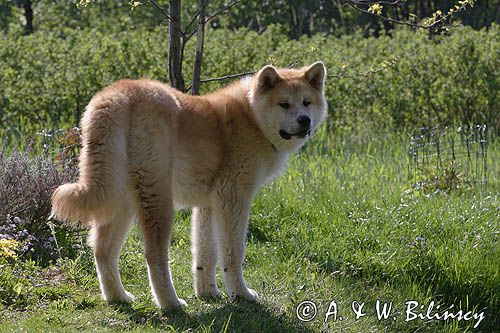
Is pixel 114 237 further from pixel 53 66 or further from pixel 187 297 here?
pixel 53 66

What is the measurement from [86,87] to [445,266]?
5771 millimetres

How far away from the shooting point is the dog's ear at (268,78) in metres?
5.89

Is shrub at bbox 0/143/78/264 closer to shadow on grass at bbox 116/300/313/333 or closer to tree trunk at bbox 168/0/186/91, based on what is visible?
shadow on grass at bbox 116/300/313/333

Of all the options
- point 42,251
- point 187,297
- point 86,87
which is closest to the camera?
point 187,297

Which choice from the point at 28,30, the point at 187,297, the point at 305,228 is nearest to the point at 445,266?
the point at 305,228

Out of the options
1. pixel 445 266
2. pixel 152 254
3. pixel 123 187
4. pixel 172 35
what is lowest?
pixel 445 266

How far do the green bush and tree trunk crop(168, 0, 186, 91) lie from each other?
10.3ft

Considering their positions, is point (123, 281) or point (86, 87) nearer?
point (123, 281)

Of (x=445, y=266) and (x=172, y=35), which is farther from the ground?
(x=172, y=35)

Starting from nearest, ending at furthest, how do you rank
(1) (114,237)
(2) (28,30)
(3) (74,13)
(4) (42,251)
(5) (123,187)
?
1. (5) (123,187)
2. (1) (114,237)
3. (4) (42,251)
4. (2) (28,30)
5. (3) (74,13)

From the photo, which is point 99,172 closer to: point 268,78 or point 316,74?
point 268,78

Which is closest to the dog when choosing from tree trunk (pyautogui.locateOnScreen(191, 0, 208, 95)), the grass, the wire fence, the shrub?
the grass

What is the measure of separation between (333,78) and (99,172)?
6.13 m

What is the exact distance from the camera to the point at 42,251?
634cm
